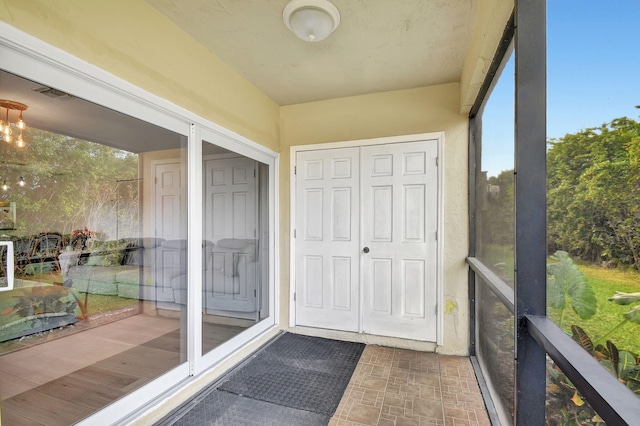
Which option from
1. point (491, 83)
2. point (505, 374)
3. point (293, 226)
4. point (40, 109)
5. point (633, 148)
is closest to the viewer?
point (633, 148)

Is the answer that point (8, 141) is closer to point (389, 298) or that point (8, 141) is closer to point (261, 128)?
point (261, 128)

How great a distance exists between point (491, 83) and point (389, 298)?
2.18 metres

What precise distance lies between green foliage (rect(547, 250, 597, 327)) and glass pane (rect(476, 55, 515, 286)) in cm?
41

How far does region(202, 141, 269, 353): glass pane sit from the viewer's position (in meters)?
2.46

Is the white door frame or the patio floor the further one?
the white door frame

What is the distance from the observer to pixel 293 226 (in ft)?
11.2

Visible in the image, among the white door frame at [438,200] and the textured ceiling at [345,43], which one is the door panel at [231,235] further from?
the textured ceiling at [345,43]

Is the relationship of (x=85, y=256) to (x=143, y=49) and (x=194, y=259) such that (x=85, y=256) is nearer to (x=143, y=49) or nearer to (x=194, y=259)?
(x=194, y=259)

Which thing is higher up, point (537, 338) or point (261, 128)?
point (261, 128)

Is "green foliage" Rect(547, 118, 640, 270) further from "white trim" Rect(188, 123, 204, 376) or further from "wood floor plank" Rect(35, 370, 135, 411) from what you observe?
"wood floor plank" Rect(35, 370, 135, 411)

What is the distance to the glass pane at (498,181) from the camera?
1.68 metres

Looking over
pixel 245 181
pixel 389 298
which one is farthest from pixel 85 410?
pixel 389 298

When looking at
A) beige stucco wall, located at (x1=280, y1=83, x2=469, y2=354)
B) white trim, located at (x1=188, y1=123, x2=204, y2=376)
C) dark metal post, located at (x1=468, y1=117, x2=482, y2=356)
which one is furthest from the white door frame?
white trim, located at (x1=188, y1=123, x2=204, y2=376)

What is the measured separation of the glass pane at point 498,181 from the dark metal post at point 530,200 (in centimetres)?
34
